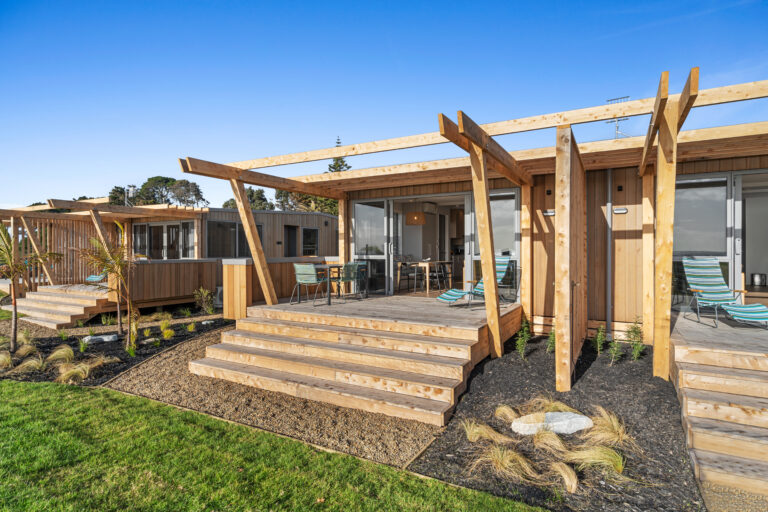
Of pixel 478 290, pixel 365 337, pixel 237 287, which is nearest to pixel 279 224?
pixel 237 287

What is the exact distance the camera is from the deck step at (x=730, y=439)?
2756 mm

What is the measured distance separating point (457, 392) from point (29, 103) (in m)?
12.5

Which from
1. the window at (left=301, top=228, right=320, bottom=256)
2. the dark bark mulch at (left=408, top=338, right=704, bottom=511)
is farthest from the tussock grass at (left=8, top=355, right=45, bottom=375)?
the window at (left=301, top=228, right=320, bottom=256)

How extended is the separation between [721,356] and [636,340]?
1565 mm

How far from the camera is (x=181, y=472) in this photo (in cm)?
284

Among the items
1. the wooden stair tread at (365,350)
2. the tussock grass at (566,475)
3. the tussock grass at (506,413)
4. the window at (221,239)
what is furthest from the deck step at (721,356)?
the window at (221,239)

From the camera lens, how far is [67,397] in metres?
4.41

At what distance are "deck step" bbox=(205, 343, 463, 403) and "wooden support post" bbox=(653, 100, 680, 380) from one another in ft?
6.56

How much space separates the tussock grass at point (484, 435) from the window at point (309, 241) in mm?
12573

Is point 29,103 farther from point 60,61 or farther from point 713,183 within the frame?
point 713,183

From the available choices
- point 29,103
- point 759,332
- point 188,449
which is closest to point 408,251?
point 759,332

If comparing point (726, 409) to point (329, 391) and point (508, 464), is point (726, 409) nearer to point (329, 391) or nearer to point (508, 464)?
point (508, 464)

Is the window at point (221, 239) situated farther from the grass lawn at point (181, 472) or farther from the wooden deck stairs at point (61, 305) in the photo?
the grass lawn at point (181, 472)

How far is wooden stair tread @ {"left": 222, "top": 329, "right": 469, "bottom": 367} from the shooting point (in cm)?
431
